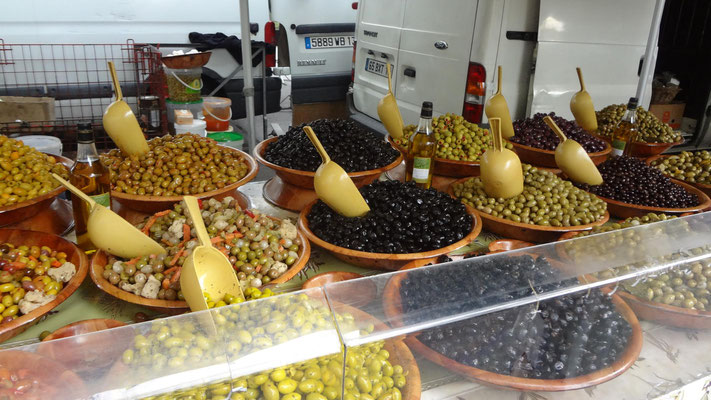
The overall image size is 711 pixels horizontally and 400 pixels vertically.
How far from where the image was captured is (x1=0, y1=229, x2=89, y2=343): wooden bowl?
3.85 ft

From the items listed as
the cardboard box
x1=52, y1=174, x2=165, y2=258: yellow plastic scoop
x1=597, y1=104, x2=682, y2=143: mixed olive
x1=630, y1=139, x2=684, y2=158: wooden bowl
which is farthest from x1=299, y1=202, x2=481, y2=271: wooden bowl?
the cardboard box

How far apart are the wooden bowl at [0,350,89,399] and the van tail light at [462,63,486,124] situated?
3074mm


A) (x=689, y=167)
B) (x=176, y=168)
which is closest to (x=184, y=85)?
(x=176, y=168)

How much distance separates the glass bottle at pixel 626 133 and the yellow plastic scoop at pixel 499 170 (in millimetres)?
1203

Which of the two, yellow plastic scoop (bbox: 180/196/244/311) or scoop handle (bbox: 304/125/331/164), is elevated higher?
scoop handle (bbox: 304/125/331/164)

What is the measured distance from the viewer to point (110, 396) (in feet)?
3.03

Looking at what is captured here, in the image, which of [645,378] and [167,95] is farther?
[167,95]

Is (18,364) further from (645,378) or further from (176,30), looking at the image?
(176,30)

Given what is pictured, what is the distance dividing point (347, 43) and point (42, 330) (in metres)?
6.10

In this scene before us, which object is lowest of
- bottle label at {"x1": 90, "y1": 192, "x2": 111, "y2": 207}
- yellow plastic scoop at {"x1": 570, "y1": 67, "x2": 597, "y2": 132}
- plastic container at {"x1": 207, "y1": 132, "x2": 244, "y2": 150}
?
plastic container at {"x1": 207, "y1": 132, "x2": 244, "y2": 150}

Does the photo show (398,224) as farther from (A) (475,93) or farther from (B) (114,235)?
(A) (475,93)

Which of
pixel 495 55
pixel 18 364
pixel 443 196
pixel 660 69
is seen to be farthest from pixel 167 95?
pixel 660 69

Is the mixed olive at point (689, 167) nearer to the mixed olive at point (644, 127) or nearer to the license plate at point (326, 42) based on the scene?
the mixed olive at point (644, 127)

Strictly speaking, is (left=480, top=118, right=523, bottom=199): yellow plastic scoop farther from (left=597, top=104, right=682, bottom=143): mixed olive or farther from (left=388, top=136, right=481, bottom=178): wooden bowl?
(left=597, top=104, right=682, bottom=143): mixed olive
